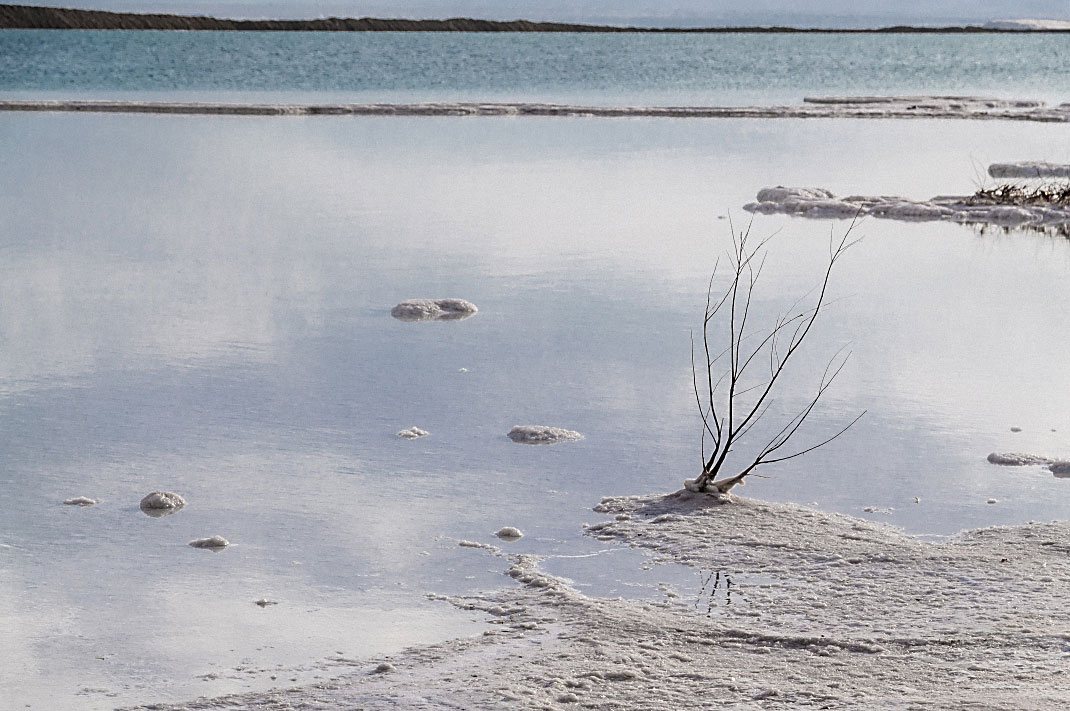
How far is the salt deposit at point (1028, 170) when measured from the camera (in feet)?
64.4

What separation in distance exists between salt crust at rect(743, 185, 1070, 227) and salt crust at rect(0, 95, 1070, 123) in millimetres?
16487

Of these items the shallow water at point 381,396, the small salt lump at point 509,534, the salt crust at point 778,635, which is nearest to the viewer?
the salt crust at point 778,635

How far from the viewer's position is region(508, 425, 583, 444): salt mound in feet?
21.8

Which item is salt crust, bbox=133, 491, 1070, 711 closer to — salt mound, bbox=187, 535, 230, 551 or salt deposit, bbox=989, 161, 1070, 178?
salt mound, bbox=187, 535, 230, 551

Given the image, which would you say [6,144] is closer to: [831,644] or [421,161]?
[421,161]

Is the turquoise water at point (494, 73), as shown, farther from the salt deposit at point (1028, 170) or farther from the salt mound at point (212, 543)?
the salt mound at point (212, 543)

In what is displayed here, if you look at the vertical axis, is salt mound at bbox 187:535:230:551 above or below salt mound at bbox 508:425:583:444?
below

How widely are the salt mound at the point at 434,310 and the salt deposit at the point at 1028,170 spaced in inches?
478

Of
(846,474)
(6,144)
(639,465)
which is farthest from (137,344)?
(6,144)

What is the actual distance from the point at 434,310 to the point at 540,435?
301 centimetres

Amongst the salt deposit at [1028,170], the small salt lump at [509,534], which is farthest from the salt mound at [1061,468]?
the salt deposit at [1028,170]

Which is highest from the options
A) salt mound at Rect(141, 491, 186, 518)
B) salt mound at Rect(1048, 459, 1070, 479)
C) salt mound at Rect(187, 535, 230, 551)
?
salt mound at Rect(1048, 459, 1070, 479)

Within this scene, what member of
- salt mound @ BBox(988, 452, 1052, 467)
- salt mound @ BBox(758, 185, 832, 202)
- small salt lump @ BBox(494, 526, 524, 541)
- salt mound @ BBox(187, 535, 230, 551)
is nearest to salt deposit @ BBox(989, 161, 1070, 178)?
salt mound @ BBox(758, 185, 832, 202)

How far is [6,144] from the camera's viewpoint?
22.2 m
